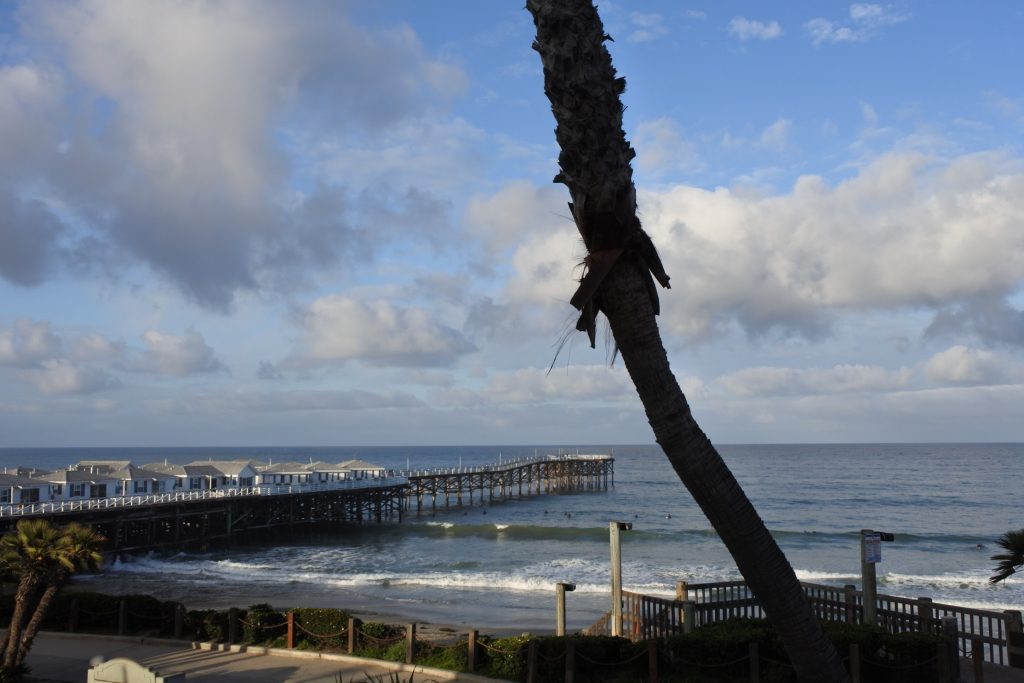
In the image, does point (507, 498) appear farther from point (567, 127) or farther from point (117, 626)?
point (567, 127)

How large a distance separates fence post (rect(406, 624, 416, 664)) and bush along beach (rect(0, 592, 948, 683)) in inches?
0.6

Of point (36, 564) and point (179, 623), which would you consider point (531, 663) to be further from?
point (36, 564)

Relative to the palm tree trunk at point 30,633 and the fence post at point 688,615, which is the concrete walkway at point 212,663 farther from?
the fence post at point 688,615

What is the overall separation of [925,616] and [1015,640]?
1290mm

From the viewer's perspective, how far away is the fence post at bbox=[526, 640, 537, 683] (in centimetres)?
1227

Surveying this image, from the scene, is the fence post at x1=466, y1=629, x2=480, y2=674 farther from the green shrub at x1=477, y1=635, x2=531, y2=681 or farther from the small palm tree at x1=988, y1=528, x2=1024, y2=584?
the small palm tree at x1=988, y1=528, x2=1024, y2=584

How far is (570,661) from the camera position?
1220 cm

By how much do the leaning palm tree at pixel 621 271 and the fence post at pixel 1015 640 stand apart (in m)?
9.15

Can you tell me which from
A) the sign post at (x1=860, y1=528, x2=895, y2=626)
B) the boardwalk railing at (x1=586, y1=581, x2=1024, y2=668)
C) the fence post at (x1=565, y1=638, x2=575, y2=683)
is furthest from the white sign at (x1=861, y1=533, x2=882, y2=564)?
the fence post at (x1=565, y1=638, x2=575, y2=683)

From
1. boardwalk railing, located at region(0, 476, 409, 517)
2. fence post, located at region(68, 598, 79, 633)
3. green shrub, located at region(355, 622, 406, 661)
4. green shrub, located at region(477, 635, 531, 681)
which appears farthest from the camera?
boardwalk railing, located at region(0, 476, 409, 517)

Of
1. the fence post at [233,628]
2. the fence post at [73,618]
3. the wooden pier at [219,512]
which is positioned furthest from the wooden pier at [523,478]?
the fence post at [233,628]

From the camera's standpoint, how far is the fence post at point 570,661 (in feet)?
39.7

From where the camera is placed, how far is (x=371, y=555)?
4734cm

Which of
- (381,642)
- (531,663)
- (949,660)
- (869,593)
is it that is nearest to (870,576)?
(869,593)
